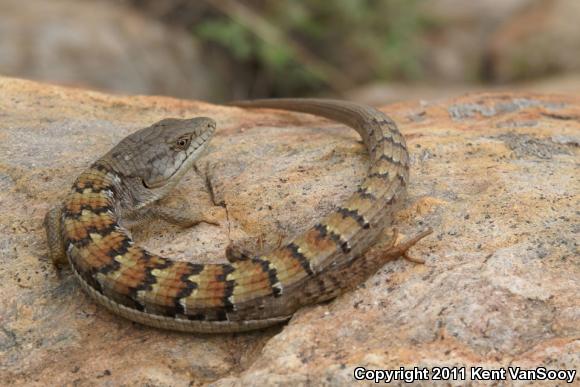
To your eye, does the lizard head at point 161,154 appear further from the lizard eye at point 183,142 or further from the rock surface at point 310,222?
the rock surface at point 310,222

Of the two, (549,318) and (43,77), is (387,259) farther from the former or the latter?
(43,77)

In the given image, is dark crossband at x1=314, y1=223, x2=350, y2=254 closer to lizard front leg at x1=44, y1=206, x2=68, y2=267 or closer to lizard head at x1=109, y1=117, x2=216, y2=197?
lizard head at x1=109, y1=117, x2=216, y2=197

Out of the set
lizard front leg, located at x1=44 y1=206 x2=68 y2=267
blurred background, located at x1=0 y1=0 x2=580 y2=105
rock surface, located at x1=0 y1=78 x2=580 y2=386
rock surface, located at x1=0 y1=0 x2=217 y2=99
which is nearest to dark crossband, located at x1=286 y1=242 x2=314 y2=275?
rock surface, located at x1=0 y1=78 x2=580 y2=386

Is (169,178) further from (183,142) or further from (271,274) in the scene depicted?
(271,274)

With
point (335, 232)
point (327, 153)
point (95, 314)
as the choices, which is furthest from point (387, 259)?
point (95, 314)

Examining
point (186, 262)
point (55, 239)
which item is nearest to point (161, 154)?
point (55, 239)
